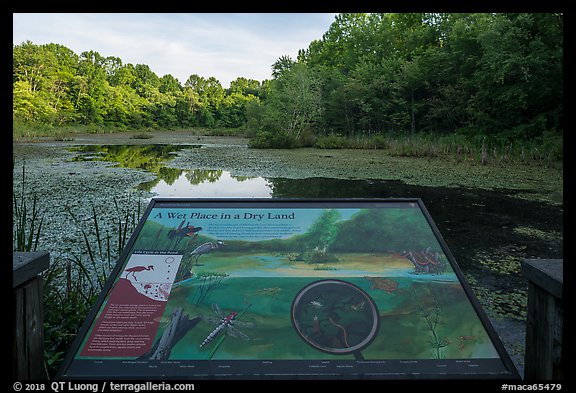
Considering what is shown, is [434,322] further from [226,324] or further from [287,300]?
[226,324]

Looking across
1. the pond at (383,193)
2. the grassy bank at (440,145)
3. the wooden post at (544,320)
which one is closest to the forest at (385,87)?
the grassy bank at (440,145)

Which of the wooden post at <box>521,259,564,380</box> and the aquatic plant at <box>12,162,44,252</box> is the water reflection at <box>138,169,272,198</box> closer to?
the aquatic plant at <box>12,162,44,252</box>

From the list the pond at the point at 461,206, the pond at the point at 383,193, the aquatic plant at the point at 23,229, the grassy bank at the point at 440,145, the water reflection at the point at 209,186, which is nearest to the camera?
the aquatic plant at the point at 23,229

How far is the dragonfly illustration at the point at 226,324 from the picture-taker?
947 mm

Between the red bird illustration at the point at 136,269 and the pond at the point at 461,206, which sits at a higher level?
the red bird illustration at the point at 136,269

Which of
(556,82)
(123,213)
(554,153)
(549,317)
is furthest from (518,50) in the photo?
(549,317)

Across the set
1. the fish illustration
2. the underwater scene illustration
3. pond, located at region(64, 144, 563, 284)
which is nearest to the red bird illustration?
the underwater scene illustration

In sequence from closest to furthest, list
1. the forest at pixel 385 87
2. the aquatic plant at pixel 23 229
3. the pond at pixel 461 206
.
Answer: the aquatic plant at pixel 23 229
the pond at pixel 461 206
the forest at pixel 385 87

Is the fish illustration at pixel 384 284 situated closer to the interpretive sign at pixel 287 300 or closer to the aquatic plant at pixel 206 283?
the interpretive sign at pixel 287 300

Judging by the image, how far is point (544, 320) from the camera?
0.97 meters

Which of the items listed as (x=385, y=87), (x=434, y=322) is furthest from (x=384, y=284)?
(x=385, y=87)

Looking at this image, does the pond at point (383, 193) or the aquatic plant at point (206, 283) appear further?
the pond at point (383, 193)

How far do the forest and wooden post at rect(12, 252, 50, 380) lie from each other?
8.92m
